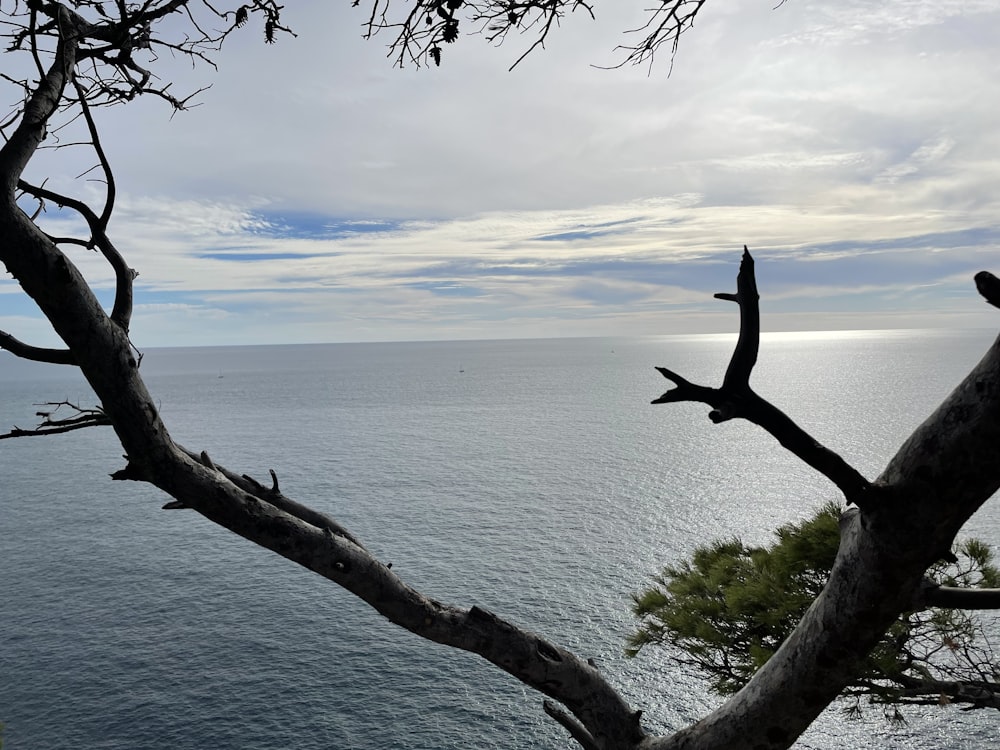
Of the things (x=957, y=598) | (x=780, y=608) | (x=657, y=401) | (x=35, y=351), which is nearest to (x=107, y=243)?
(x=35, y=351)

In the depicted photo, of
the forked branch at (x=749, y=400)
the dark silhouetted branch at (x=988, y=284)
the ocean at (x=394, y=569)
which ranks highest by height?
the dark silhouetted branch at (x=988, y=284)

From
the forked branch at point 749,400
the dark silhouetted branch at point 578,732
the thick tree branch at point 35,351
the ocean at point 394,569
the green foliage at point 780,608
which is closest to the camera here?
the forked branch at point 749,400

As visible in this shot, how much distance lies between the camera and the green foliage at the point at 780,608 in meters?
10.9

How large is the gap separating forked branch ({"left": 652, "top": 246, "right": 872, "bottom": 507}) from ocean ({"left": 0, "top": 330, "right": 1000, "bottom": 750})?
3225 cm

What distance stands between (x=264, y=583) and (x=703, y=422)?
86.0 meters

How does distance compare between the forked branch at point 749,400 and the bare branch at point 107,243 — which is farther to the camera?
the bare branch at point 107,243

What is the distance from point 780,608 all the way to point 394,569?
45.3 metres

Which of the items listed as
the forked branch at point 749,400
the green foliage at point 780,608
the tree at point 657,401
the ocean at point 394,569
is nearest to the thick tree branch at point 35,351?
the tree at point 657,401

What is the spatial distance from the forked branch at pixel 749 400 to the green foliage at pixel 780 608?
30.2ft

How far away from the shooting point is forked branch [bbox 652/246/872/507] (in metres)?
2.68

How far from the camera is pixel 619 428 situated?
366 ft

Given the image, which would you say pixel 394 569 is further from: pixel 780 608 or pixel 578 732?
pixel 578 732

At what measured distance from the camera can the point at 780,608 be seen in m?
11.8

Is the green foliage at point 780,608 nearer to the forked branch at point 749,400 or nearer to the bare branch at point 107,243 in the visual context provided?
the forked branch at point 749,400
